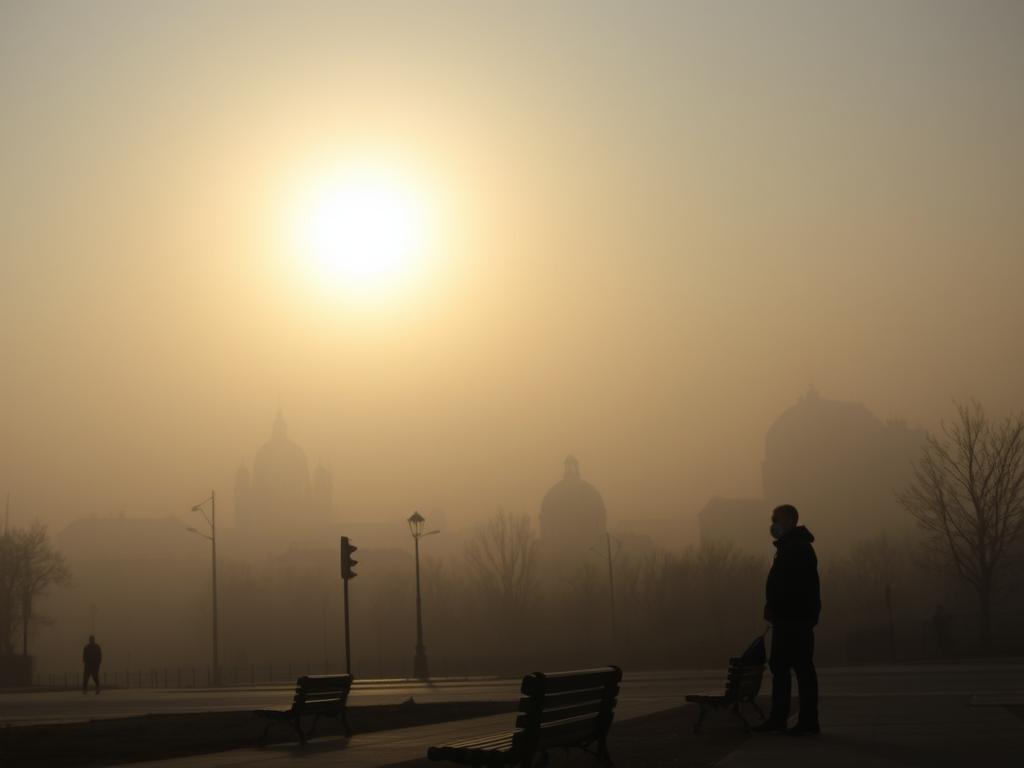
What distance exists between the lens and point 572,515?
17188cm

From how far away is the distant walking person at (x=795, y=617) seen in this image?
13859 mm

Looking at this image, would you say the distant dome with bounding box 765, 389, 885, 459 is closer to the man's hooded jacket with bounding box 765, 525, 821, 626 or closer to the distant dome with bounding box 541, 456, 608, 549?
the distant dome with bounding box 541, 456, 608, 549

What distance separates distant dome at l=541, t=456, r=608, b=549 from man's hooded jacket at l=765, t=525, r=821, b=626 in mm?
155126

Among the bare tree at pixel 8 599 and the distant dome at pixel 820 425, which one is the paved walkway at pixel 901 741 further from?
the distant dome at pixel 820 425

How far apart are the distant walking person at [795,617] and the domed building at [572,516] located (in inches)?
6040

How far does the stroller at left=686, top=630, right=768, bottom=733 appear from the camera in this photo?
49.3 ft

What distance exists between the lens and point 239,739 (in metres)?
17.2

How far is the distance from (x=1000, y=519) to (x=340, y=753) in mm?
48181

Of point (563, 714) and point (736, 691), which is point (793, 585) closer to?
point (736, 691)

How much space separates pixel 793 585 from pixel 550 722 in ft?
14.4

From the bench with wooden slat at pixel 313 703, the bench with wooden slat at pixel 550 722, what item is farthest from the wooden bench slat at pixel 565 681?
the bench with wooden slat at pixel 313 703

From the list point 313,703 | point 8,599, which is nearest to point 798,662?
point 313,703

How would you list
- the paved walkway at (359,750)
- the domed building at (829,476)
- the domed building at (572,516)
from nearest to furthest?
1. the paved walkway at (359,750)
2. the domed building at (829,476)
3. the domed building at (572,516)

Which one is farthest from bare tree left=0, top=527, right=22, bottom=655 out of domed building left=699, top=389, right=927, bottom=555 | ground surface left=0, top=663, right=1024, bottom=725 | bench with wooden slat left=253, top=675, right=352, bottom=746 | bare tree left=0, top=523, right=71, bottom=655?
domed building left=699, top=389, right=927, bottom=555
